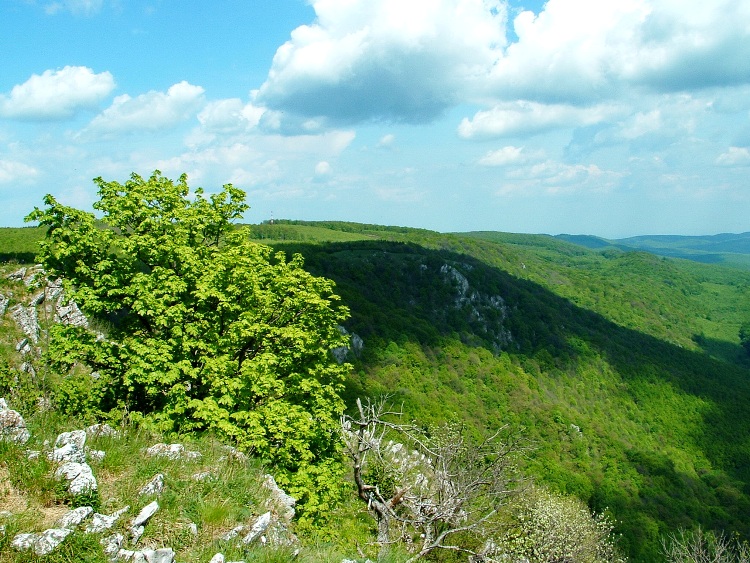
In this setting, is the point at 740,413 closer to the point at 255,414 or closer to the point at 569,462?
the point at 569,462

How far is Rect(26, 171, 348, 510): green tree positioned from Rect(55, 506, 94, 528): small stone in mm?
6601

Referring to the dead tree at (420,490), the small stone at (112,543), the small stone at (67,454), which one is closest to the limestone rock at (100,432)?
the small stone at (67,454)

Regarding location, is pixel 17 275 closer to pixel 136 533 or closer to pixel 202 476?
pixel 202 476

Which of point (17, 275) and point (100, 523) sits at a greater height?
point (17, 275)

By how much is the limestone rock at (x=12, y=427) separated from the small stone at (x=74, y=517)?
2123mm

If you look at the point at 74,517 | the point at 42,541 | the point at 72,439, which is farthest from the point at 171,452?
the point at 42,541

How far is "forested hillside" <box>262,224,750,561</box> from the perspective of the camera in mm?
79062

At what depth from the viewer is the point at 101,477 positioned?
861 centimetres

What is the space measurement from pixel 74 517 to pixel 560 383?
124393 mm

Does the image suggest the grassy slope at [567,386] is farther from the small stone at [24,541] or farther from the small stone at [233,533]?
the small stone at [24,541]

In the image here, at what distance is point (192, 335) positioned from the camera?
1658 centimetres

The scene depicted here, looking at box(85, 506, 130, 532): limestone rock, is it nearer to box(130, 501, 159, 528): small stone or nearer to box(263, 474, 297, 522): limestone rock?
box(130, 501, 159, 528): small stone

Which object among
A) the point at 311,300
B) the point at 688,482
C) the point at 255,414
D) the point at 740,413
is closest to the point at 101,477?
the point at 255,414

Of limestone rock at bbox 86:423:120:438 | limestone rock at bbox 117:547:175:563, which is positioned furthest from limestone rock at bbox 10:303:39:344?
limestone rock at bbox 117:547:175:563
